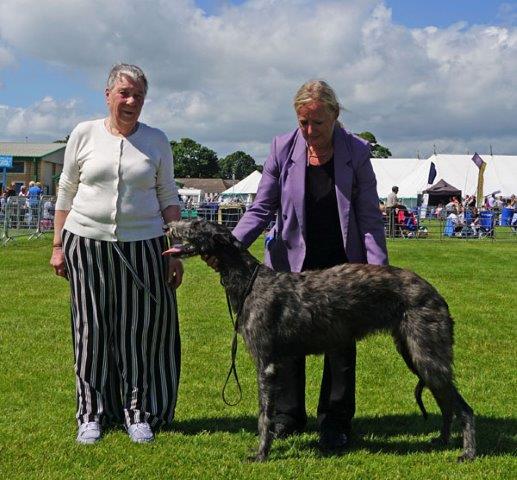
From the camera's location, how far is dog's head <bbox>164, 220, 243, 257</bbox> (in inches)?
174

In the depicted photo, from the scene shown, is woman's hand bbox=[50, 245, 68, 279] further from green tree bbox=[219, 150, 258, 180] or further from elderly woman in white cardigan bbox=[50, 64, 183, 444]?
green tree bbox=[219, 150, 258, 180]

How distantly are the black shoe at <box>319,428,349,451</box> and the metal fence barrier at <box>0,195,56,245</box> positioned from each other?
771 inches

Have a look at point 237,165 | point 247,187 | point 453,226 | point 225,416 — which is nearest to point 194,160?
point 237,165

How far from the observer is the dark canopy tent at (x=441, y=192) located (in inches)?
1695

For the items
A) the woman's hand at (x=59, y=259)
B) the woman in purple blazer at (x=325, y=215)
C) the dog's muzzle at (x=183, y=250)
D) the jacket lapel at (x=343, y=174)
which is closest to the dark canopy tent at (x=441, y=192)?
the woman in purple blazer at (x=325, y=215)

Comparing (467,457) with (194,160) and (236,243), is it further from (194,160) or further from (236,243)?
(194,160)

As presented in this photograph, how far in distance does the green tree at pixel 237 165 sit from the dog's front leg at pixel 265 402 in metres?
133

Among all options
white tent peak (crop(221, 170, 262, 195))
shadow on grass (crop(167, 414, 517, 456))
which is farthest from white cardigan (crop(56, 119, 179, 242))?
white tent peak (crop(221, 170, 262, 195))

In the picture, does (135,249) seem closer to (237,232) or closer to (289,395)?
(237,232)

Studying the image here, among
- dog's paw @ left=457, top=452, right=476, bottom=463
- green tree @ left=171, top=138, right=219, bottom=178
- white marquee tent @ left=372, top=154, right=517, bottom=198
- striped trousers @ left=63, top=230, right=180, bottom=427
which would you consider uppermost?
green tree @ left=171, top=138, right=219, bottom=178

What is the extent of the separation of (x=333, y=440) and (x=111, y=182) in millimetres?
2370

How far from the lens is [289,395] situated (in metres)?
5.27

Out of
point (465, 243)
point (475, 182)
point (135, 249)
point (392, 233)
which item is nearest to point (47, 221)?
point (392, 233)

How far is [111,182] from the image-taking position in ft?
15.3
